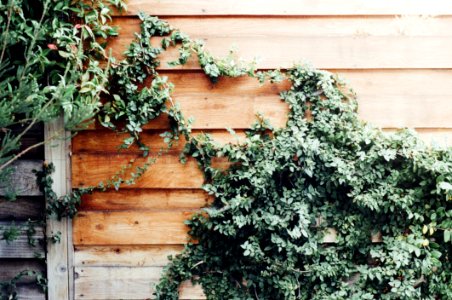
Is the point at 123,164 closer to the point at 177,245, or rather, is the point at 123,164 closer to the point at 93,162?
the point at 93,162

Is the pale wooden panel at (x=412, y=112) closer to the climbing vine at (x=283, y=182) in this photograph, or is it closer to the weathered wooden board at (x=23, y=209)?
the climbing vine at (x=283, y=182)

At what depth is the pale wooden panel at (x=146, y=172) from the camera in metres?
2.75

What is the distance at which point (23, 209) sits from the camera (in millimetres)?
2787

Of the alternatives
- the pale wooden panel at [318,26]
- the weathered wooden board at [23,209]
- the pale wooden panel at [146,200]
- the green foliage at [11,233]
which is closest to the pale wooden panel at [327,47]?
the pale wooden panel at [318,26]

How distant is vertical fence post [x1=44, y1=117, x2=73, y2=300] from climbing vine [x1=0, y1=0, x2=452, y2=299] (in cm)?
6

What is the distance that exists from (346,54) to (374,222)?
0.95m

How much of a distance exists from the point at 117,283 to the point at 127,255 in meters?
0.17

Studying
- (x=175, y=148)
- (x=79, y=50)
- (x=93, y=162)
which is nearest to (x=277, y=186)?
(x=175, y=148)

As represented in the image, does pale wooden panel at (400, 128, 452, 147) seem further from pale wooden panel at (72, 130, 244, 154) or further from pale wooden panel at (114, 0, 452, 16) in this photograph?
pale wooden panel at (72, 130, 244, 154)

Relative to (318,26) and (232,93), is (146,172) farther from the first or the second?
(318,26)

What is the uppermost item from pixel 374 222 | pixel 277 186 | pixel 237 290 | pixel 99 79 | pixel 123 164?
pixel 99 79

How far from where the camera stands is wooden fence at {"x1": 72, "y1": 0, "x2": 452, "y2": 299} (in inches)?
106

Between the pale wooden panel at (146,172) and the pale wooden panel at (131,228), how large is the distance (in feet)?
0.56

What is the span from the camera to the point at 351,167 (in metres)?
2.63
